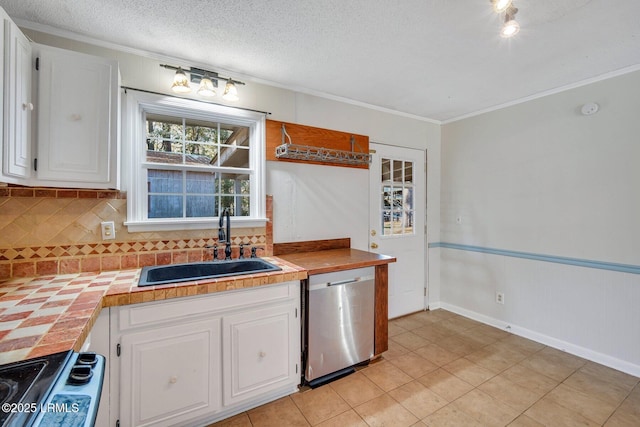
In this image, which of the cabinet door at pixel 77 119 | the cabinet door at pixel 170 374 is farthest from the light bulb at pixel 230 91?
the cabinet door at pixel 170 374

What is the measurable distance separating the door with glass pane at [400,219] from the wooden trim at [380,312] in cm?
77

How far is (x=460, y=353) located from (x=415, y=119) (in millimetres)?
2639

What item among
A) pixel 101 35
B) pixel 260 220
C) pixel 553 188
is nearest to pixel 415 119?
pixel 553 188

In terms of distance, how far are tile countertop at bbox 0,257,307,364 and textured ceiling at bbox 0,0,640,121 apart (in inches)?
62.4

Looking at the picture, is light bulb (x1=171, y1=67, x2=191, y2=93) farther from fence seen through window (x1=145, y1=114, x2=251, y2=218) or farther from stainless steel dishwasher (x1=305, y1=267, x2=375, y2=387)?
stainless steel dishwasher (x1=305, y1=267, x2=375, y2=387)

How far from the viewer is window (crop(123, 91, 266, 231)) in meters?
2.06

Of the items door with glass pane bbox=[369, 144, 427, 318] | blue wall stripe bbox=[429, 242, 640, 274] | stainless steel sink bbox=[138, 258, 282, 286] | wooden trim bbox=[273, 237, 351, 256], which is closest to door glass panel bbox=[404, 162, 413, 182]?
door with glass pane bbox=[369, 144, 427, 318]

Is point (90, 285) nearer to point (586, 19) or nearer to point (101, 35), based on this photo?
point (101, 35)

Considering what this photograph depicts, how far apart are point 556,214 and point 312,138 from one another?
2.45 m

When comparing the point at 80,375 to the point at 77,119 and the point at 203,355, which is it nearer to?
the point at 203,355

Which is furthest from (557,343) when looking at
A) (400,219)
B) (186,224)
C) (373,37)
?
(186,224)

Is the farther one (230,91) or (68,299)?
(230,91)

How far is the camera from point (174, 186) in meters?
2.25

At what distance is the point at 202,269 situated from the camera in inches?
84.6
